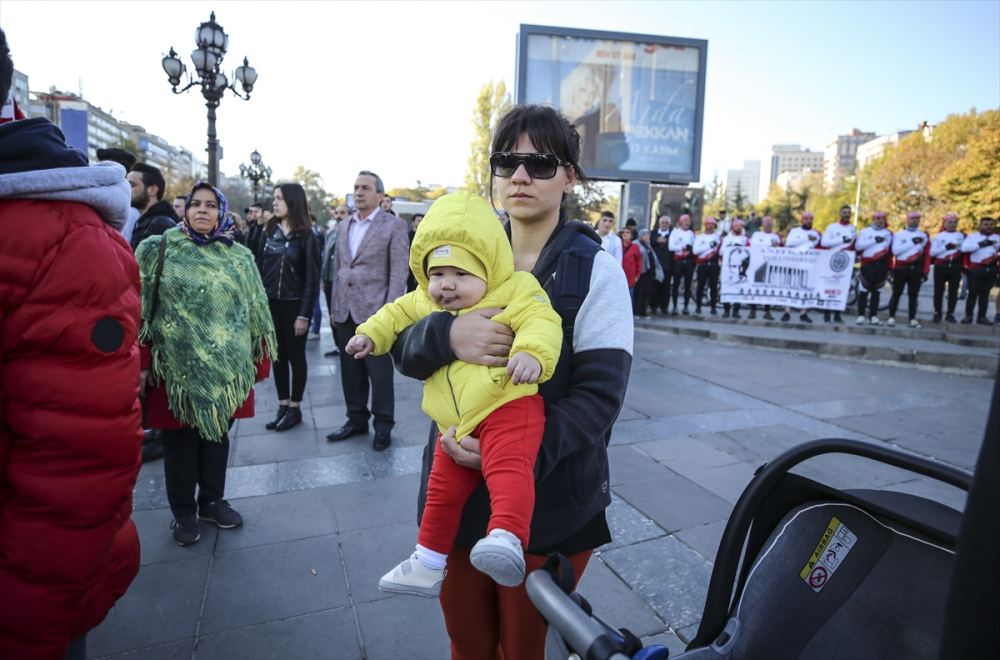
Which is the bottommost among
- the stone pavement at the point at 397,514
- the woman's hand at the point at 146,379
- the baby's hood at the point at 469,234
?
the stone pavement at the point at 397,514

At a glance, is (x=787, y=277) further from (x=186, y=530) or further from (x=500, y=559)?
(x=500, y=559)

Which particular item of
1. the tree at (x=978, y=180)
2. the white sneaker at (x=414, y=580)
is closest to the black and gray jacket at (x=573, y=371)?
the white sneaker at (x=414, y=580)

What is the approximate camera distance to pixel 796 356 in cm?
897

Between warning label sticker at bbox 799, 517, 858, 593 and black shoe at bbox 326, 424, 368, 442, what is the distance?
395 cm

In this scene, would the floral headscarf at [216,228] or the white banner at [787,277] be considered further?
the white banner at [787,277]

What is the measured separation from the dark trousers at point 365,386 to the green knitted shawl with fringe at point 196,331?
4.75 feet

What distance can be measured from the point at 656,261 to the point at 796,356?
14.2 ft

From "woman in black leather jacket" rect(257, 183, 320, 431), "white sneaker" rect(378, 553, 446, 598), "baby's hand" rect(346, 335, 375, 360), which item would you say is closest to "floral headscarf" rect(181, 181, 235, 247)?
"woman in black leather jacket" rect(257, 183, 320, 431)

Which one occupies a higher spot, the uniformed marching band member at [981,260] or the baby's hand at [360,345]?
the uniformed marching band member at [981,260]

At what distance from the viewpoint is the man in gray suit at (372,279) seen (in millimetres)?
4680

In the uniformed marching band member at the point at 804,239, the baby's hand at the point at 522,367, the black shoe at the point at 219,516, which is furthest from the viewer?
the uniformed marching band member at the point at 804,239

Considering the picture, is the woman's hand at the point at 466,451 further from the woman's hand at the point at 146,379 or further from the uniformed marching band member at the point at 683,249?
the uniformed marching band member at the point at 683,249

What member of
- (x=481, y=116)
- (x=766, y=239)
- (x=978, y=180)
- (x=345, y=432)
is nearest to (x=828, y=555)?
(x=345, y=432)

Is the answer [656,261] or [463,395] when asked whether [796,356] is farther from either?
[463,395]
